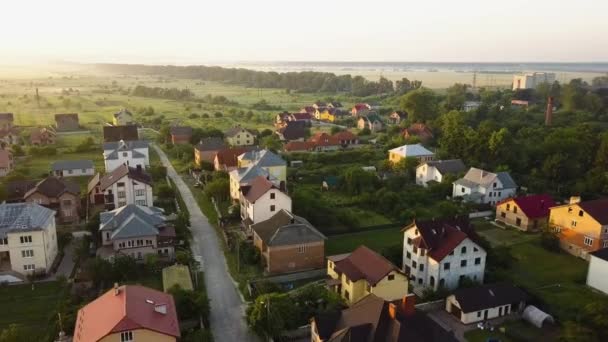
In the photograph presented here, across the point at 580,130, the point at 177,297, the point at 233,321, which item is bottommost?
the point at 233,321

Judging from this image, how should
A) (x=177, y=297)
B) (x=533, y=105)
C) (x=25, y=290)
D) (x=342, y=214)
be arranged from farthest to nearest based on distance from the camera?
(x=533, y=105), (x=342, y=214), (x=25, y=290), (x=177, y=297)

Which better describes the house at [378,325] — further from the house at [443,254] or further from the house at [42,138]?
the house at [42,138]

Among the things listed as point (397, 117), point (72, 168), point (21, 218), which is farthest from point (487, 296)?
point (397, 117)

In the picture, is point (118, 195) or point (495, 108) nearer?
point (118, 195)

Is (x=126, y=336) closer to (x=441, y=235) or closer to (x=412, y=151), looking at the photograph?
(x=441, y=235)

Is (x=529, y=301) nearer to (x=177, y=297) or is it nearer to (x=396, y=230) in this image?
(x=396, y=230)

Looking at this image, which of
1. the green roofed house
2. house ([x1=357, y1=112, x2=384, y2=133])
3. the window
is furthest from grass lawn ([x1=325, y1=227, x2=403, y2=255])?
house ([x1=357, y1=112, x2=384, y2=133])

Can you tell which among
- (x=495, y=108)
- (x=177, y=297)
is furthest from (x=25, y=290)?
(x=495, y=108)
